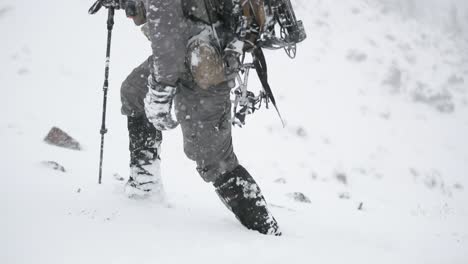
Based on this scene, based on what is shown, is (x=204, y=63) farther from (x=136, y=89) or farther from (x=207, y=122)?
(x=136, y=89)

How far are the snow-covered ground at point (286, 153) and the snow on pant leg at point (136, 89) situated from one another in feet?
2.72

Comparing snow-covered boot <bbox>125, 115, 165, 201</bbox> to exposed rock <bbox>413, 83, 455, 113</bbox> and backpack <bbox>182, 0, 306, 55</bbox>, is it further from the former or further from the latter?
exposed rock <bbox>413, 83, 455, 113</bbox>

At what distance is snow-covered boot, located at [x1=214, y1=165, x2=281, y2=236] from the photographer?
3.14m

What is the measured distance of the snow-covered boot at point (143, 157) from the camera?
3.64 metres

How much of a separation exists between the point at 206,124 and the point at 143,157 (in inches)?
36.8

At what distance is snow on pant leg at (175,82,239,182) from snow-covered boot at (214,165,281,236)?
9cm

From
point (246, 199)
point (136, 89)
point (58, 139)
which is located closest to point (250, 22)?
point (136, 89)

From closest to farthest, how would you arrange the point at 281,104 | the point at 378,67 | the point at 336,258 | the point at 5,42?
the point at 336,258 < the point at 5,42 < the point at 281,104 < the point at 378,67

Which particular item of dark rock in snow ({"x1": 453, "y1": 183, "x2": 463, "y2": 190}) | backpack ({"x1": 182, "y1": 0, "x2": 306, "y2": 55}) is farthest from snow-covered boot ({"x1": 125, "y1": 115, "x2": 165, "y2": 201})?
dark rock in snow ({"x1": 453, "y1": 183, "x2": 463, "y2": 190})

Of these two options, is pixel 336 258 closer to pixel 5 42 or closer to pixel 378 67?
pixel 5 42

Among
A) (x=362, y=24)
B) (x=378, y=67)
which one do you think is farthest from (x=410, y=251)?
(x=362, y=24)

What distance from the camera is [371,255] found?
111 inches

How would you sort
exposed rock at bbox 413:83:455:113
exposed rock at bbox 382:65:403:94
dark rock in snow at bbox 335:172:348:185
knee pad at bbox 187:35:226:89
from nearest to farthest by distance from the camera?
knee pad at bbox 187:35:226:89 → dark rock in snow at bbox 335:172:348:185 → exposed rock at bbox 413:83:455:113 → exposed rock at bbox 382:65:403:94

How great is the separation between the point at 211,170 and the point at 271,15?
1.27m
